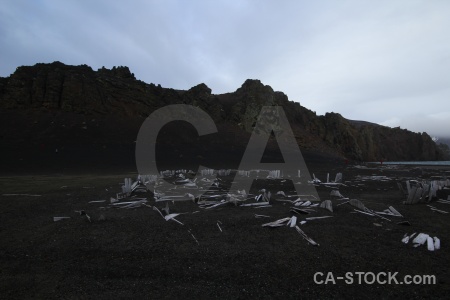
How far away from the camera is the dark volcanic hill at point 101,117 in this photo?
34.7m

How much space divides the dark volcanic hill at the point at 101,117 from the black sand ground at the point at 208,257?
26.9 m

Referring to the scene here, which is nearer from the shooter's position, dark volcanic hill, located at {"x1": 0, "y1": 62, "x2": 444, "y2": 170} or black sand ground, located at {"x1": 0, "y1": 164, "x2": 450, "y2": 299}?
black sand ground, located at {"x1": 0, "y1": 164, "x2": 450, "y2": 299}

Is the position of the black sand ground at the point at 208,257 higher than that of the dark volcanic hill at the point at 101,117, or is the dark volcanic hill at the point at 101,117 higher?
the dark volcanic hill at the point at 101,117

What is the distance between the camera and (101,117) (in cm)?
4538

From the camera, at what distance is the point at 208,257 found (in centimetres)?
488

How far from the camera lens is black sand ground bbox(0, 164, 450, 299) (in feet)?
12.2

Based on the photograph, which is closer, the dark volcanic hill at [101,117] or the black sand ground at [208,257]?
the black sand ground at [208,257]

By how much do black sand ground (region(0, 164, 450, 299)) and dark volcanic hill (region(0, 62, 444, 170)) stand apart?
2688 cm

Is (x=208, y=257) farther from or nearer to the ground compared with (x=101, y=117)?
nearer to the ground

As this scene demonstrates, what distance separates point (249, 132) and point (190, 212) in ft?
177

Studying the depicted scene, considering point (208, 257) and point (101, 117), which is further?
point (101, 117)

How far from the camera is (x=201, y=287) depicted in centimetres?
380

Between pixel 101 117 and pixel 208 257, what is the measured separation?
1820 inches

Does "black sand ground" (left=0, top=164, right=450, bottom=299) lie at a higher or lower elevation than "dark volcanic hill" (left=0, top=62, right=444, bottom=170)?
lower
